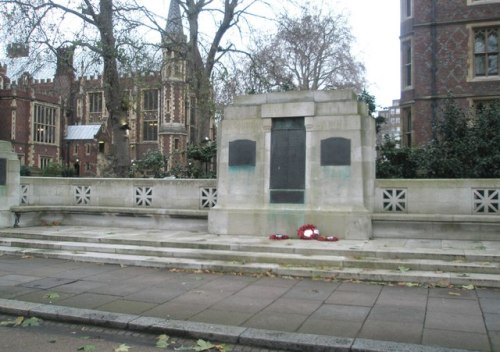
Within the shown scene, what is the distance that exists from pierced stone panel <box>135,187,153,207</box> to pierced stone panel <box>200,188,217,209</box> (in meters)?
1.46

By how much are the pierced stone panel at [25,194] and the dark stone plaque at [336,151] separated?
853cm

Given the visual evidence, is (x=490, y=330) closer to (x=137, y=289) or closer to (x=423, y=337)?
(x=423, y=337)

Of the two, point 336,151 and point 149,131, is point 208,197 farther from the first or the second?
point 149,131

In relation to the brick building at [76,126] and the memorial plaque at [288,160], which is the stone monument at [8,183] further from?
the brick building at [76,126]

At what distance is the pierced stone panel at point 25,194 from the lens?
13867 mm

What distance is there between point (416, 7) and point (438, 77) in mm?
3943

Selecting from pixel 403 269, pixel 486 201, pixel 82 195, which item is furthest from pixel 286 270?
pixel 82 195

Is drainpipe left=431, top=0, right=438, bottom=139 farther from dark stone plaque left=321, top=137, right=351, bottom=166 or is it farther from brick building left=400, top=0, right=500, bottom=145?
dark stone plaque left=321, top=137, right=351, bottom=166

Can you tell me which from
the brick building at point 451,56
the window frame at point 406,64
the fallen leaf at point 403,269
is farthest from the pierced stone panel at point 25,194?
the window frame at point 406,64

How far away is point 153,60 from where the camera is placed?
20.8m

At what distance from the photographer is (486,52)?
24.4 m

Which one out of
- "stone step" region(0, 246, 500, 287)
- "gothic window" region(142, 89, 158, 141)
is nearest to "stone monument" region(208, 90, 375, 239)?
"stone step" region(0, 246, 500, 287)

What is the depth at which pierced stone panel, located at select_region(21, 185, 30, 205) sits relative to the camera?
1387cm

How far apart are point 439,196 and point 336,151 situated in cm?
240
